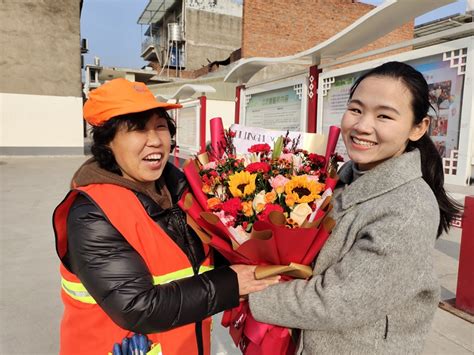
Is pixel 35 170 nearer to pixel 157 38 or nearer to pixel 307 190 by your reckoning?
pixel 307 190

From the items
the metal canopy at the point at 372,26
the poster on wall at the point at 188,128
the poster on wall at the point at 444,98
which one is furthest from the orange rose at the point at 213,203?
the poster on wall at the point at 188,128

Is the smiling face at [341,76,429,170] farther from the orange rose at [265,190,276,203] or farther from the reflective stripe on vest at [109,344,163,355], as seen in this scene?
the reflective stripe on vest at [109,344,163,355]

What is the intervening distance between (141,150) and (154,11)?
32.0 meters

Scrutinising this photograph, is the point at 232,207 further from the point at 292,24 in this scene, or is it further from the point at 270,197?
the point at 292,24

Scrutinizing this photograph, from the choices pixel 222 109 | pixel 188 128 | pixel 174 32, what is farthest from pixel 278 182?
pixel 174 32

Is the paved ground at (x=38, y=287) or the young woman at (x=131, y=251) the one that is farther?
the paved ground at (x=38, y=287)

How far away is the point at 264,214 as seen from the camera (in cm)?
111

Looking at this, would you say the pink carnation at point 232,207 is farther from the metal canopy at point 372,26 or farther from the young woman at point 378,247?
the metal canopy at point 372,26

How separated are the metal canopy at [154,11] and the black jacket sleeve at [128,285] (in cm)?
2791

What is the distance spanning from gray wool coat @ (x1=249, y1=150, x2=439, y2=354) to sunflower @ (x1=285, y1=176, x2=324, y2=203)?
10cm

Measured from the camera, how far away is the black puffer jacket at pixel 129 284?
43.1 inches

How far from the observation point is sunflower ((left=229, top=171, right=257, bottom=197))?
3.94 ft

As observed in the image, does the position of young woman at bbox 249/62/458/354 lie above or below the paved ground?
above

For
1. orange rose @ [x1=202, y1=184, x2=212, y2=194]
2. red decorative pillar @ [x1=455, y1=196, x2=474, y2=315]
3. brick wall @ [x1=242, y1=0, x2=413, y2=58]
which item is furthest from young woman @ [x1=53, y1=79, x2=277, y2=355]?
brick wall @ [x1=242, y1=0, x2=413, y2=58]
